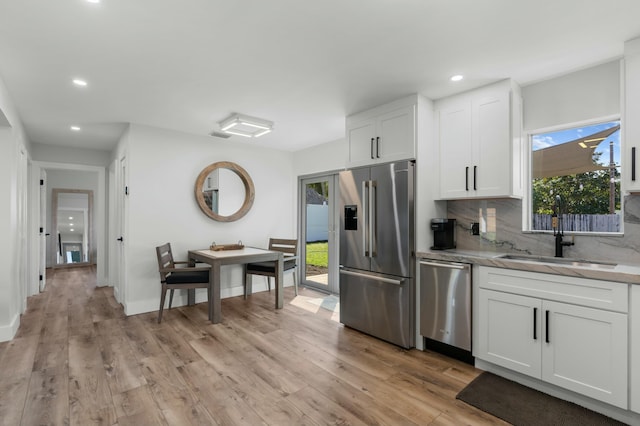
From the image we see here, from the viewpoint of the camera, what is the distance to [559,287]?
7.43ft

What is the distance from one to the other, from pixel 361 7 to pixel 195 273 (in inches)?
137

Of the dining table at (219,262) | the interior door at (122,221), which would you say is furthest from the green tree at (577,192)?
the interior door at (122,221)

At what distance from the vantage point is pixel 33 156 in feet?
17.1

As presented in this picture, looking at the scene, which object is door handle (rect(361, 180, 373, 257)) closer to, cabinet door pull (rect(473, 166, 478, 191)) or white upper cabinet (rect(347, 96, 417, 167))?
white upper cabinet (rect(347, 96, 417, 167))

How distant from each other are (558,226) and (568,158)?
0.66 meters

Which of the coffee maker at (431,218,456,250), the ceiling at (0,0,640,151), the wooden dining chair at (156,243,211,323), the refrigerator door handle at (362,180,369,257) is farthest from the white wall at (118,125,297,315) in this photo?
the coffee maker at (431,218,456,250)

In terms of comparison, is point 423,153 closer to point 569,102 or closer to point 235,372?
point 569,102

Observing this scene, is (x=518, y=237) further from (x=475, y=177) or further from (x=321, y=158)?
(x=321, y=158)

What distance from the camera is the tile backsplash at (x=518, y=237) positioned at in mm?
2439

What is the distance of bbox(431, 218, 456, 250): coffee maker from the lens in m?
3.17

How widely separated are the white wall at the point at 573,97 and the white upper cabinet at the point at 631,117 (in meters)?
0.32

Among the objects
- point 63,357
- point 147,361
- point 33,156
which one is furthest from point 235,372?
point 33,156

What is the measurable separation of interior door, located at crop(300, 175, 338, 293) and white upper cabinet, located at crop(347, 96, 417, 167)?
1635mm

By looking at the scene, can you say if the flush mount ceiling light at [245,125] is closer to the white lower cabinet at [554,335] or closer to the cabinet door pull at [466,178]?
the cabinet door pull at [466,178]
